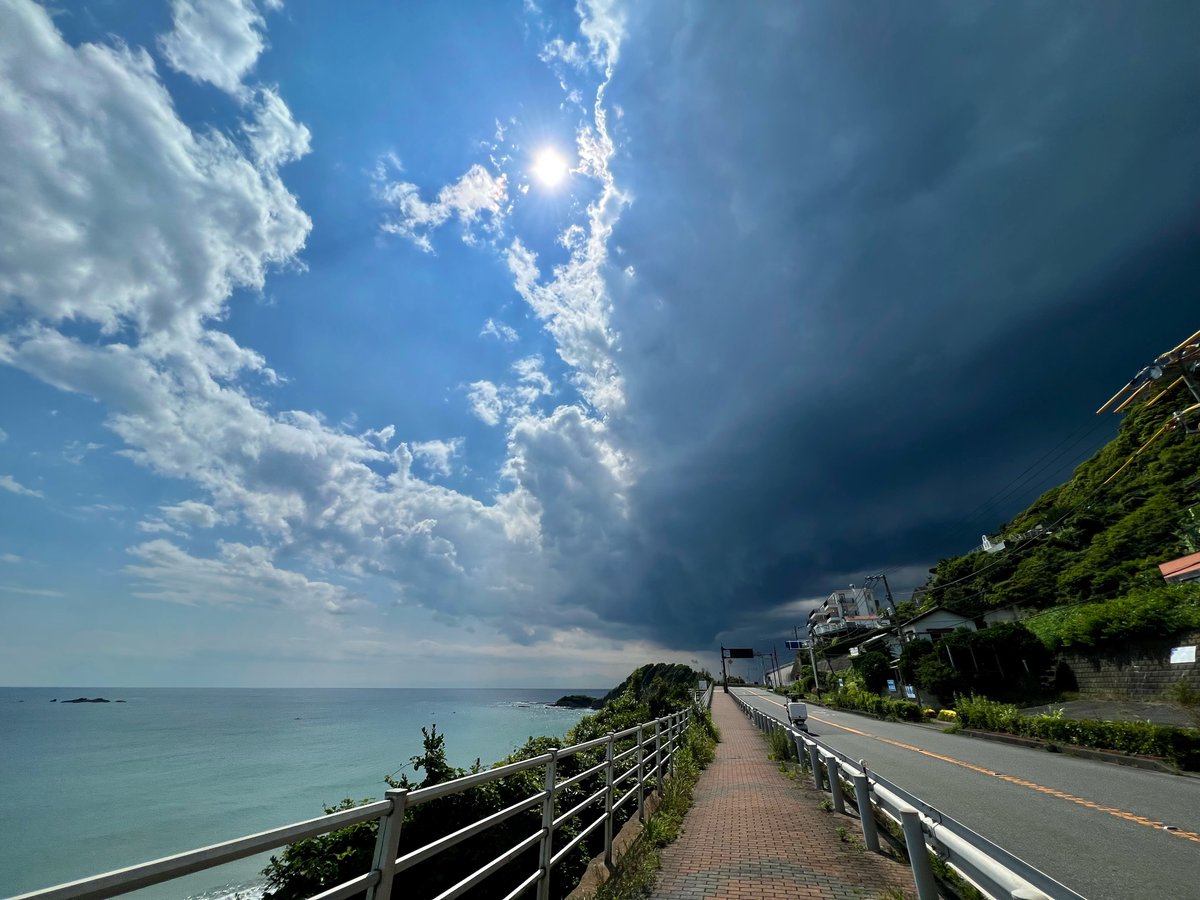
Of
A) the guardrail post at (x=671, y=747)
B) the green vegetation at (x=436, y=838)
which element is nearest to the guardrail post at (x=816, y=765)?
the guardrail post at (x=671, y=747)

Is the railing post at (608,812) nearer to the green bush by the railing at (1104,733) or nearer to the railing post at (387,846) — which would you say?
the railing post at (387,846)

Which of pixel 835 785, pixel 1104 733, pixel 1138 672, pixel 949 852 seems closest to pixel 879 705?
pixel 1138 672

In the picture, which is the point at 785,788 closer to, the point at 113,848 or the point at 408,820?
the point at 408,820

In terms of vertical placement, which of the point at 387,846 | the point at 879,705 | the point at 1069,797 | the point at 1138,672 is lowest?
the point at 879,705

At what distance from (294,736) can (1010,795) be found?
82.4 metres

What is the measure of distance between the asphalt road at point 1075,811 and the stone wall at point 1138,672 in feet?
29.3

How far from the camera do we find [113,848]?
77.8ft

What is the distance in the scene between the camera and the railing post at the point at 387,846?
Answer: 2248mm

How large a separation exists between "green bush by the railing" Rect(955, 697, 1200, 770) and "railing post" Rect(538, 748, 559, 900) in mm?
14861

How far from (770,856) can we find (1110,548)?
1917 inches

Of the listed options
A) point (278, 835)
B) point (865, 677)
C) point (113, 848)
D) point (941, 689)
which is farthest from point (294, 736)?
point (278, 835)

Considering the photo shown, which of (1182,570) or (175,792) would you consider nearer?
(1182,570)

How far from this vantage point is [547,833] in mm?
3920

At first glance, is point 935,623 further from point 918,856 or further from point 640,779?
point 918,856
